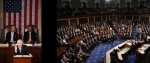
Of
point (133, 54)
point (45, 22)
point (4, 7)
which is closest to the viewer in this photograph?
point (133, 54)

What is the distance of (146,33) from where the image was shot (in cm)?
416

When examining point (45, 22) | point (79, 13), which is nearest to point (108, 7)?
point (79, 13)

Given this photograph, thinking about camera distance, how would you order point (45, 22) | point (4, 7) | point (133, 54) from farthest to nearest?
1. point (4, 7)
2. point (45, 22)
3. point (133, 54)

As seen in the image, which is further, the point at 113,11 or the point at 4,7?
the point at 4,7

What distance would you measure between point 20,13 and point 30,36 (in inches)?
24.5

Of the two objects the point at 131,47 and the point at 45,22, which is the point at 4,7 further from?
the point at 131,47

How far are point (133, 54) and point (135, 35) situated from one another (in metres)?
0.31

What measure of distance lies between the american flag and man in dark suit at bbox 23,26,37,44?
0.22 metres

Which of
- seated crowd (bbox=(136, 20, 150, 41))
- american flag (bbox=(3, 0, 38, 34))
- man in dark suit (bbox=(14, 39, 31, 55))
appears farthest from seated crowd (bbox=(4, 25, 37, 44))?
seated crowd (bbox=(136, 20, 150, 41))

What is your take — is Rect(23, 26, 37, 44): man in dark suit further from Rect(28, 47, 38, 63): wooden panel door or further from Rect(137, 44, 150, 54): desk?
Rect(137, 44, 150, 54): desk

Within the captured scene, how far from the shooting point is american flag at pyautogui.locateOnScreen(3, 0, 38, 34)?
632 cm

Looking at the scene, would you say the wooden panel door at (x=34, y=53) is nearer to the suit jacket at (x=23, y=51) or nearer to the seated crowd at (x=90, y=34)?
the suit jacket at (x=23, y=51)

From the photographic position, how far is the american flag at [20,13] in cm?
632

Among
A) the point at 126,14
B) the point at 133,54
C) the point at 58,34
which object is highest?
the point at 126,14
